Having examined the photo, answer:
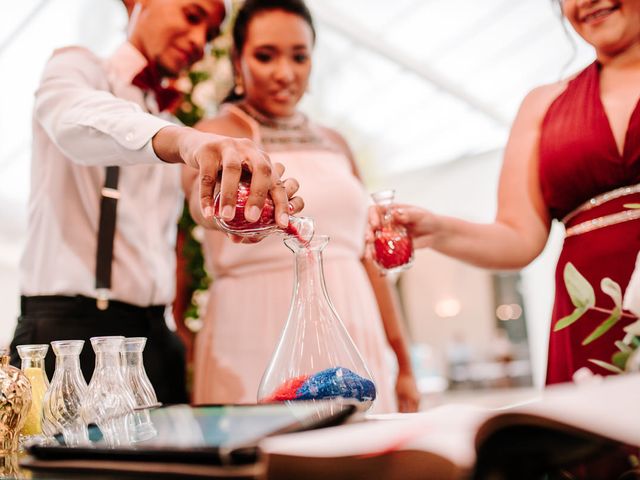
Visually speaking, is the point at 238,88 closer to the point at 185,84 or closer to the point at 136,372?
the point at 185,84

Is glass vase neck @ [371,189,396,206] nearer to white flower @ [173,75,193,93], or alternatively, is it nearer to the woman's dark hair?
the woman's dark hair

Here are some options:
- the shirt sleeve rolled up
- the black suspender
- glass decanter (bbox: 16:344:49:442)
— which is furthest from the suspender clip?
glass decanter (bbox: 16:344:49:442)

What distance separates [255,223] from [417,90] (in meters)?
8.17

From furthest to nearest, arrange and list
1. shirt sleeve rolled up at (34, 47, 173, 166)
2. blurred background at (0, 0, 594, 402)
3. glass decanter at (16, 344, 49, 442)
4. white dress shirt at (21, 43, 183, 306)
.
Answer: blurred background at (0, 0, 594, 402), white dress shirt at (21, 43, 183, 306), shirt sleeve rolled up at (34, 47, 173, 166), glass decanter at (16, 344, 49, 442)

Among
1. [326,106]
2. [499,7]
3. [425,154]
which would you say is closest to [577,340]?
[499,7]

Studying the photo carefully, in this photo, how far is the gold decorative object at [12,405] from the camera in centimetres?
89

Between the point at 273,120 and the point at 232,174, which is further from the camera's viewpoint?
the point at 273,120

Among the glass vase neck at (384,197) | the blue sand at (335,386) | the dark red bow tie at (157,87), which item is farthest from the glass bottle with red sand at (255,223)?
the dark red bow tie at (157,87)

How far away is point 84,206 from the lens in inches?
63.8

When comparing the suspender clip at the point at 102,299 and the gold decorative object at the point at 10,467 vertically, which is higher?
the suspender clip at the point at 102,299

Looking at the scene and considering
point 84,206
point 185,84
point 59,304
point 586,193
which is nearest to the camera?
point 586,193

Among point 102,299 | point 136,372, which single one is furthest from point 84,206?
point 136,372

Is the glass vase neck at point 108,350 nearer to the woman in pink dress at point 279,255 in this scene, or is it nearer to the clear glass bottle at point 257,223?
the clear glass bottle at point 257,223

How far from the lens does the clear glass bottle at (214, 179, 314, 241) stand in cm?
94
